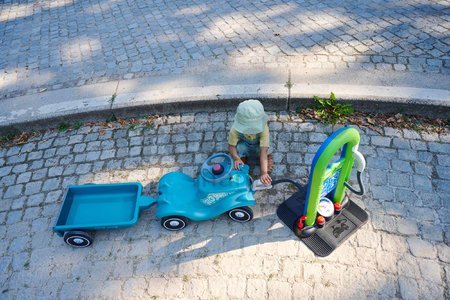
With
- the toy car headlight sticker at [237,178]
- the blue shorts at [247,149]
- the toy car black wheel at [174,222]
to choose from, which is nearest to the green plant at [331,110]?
the blue shorts at [247,149]

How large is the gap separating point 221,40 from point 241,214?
3367mm

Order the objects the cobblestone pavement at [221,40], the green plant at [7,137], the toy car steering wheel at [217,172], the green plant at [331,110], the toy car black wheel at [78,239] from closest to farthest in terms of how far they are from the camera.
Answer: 1. the toy car steering wheel at [217,172]
2. the toy car black wheel at [78,239]
3. the green plant at [331,110]
4. the green plant at [7,137]
5. the cobblestone pavement at [221,40]

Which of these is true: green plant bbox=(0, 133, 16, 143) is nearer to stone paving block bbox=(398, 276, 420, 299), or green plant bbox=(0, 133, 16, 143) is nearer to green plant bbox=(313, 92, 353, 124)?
green plant bbox=(313, 92, 353, 124)

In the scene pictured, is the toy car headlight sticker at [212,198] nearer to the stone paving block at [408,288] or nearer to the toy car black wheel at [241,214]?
the toy car black wheel at [241,214]

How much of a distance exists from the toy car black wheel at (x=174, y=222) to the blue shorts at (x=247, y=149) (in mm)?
976

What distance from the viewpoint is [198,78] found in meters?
5.00

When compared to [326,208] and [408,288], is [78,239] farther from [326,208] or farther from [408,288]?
[408,288]

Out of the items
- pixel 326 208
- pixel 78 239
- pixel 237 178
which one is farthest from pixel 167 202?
pixel 326 208

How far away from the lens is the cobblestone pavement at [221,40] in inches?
200

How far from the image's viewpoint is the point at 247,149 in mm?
3789

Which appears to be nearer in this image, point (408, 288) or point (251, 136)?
point (408, 288)

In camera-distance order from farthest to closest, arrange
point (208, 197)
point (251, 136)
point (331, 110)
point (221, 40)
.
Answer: point (221, 40)
point (331, 110)
point (251, 136)
point (208, 197)

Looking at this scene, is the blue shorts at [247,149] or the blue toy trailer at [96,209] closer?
the blue toy trailer at [96,209]

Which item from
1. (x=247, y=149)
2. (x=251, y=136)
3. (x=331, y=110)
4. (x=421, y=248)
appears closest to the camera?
(x=421, y=248)
